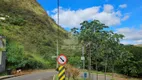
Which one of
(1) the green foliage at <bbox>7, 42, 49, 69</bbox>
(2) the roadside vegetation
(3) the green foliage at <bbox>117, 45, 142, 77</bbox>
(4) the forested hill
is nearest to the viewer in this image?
(2) the roadside vegetation

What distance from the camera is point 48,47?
70.4 meters

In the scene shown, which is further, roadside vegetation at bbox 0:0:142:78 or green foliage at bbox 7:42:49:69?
green foliage at bbox 7:42:49:69

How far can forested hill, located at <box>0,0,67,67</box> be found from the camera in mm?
63875

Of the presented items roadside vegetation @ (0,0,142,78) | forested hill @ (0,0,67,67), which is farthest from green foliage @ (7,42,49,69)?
forested hill @ (0,0,67,67)

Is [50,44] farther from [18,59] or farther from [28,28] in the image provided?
[18,59]

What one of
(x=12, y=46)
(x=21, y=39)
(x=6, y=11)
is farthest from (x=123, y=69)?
(x=6, y=11)

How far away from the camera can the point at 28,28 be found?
7538 centimetres

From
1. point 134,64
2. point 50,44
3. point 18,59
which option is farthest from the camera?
point 50,44

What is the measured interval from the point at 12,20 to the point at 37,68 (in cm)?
2373

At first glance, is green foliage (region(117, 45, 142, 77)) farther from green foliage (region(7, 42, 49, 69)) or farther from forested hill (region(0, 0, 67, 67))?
forested hill (region(0, 0, 67, 67))

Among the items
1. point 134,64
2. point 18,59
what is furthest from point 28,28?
point 134,64

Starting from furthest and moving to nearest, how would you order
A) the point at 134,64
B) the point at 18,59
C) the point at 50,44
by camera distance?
the point at 50,44, the point at 18,59, the point at 134,64

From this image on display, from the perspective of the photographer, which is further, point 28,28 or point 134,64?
point 28,28

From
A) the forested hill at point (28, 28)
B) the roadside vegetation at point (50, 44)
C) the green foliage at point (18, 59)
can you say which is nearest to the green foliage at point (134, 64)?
the roadside vegetation at point (50, 44)
